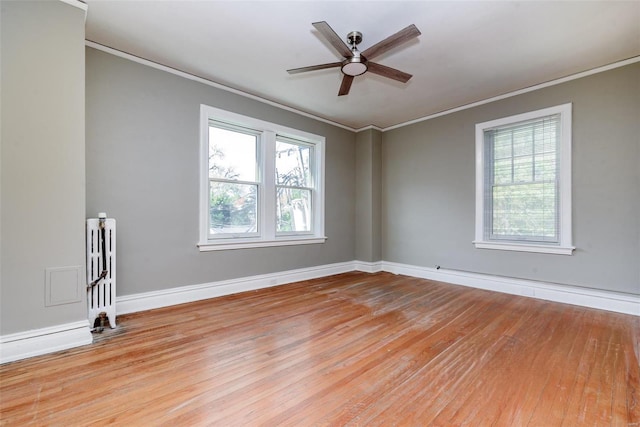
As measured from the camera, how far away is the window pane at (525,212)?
359 centimetres

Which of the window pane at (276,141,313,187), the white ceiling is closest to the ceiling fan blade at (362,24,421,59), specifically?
the white ceiling

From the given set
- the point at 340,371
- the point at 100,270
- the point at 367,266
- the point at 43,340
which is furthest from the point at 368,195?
the point at 43,340

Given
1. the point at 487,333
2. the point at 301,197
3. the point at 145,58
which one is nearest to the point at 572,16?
the point at 487,333

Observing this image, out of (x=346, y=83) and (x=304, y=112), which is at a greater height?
(x=304, y=112)

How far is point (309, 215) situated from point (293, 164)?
90 centimetres

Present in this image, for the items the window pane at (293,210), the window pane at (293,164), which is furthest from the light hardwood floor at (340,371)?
the window pane at (293,164)

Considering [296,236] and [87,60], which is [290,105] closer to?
[296,236]

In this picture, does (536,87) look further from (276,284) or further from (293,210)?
(276,284)

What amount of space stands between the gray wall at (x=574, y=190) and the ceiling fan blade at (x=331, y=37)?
277cm

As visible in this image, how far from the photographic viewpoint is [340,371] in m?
1.89

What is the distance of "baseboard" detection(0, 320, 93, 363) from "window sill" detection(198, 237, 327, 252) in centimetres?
138

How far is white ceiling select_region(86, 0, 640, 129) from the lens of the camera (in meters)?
2.31

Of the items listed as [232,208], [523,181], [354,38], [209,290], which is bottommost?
[209,290]


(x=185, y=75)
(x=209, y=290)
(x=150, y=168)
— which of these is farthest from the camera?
(x=209, y=290)
